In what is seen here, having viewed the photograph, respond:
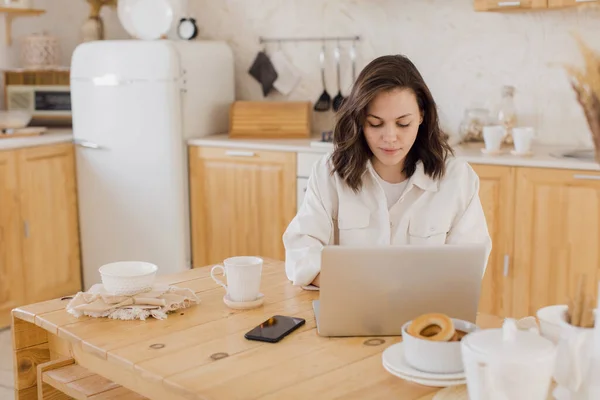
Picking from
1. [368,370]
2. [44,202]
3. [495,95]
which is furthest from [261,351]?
[44,202]

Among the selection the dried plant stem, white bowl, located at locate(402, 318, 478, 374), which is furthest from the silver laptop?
the dried plant stem

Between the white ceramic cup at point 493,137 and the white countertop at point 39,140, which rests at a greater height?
the white ceramic cup at point 493,137

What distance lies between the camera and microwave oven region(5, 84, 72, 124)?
176 inches

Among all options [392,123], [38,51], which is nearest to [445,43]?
[392,123]

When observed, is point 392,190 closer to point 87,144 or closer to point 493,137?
point 493,137

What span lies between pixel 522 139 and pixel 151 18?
6.85ft

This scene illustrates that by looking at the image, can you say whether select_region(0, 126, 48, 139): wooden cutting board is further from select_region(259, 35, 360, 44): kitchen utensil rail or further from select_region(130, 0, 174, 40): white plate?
select_region(259, 35, 360, 44): kitchen utensil rail

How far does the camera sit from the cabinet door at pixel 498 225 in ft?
10.6

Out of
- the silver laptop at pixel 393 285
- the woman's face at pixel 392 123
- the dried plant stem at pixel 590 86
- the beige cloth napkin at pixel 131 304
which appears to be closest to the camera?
the dried plant stem at pixel 590 86

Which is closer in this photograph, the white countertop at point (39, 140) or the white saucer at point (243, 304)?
the white saucer at point (243, 304)

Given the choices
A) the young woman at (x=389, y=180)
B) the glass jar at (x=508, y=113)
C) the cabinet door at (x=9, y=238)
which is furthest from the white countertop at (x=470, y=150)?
the young woman at (x=389, y=180)

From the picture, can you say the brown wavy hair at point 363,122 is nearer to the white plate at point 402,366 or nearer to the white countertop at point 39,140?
the white plate at point 402,366

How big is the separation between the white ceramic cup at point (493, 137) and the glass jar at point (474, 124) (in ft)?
0.94

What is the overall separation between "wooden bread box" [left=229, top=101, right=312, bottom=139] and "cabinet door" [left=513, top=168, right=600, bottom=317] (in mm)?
1258
